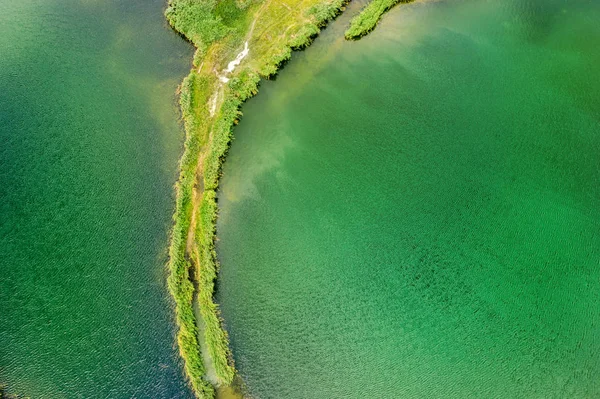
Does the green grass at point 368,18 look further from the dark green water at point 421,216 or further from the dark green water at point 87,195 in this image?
the dark green water at point 87,195

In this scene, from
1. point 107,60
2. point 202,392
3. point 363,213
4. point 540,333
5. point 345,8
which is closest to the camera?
point 202,392

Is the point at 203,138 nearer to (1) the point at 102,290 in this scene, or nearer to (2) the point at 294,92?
(2) the point at 294,92

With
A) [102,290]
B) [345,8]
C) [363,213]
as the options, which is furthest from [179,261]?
[345,8]

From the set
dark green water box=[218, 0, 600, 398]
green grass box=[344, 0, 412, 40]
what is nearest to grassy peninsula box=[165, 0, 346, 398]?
dark green water box=[218, 0, 600, 398]

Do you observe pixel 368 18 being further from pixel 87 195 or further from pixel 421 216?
pixel 87 195

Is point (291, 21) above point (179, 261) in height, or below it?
above

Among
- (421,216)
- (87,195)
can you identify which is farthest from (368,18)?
(87,195)
